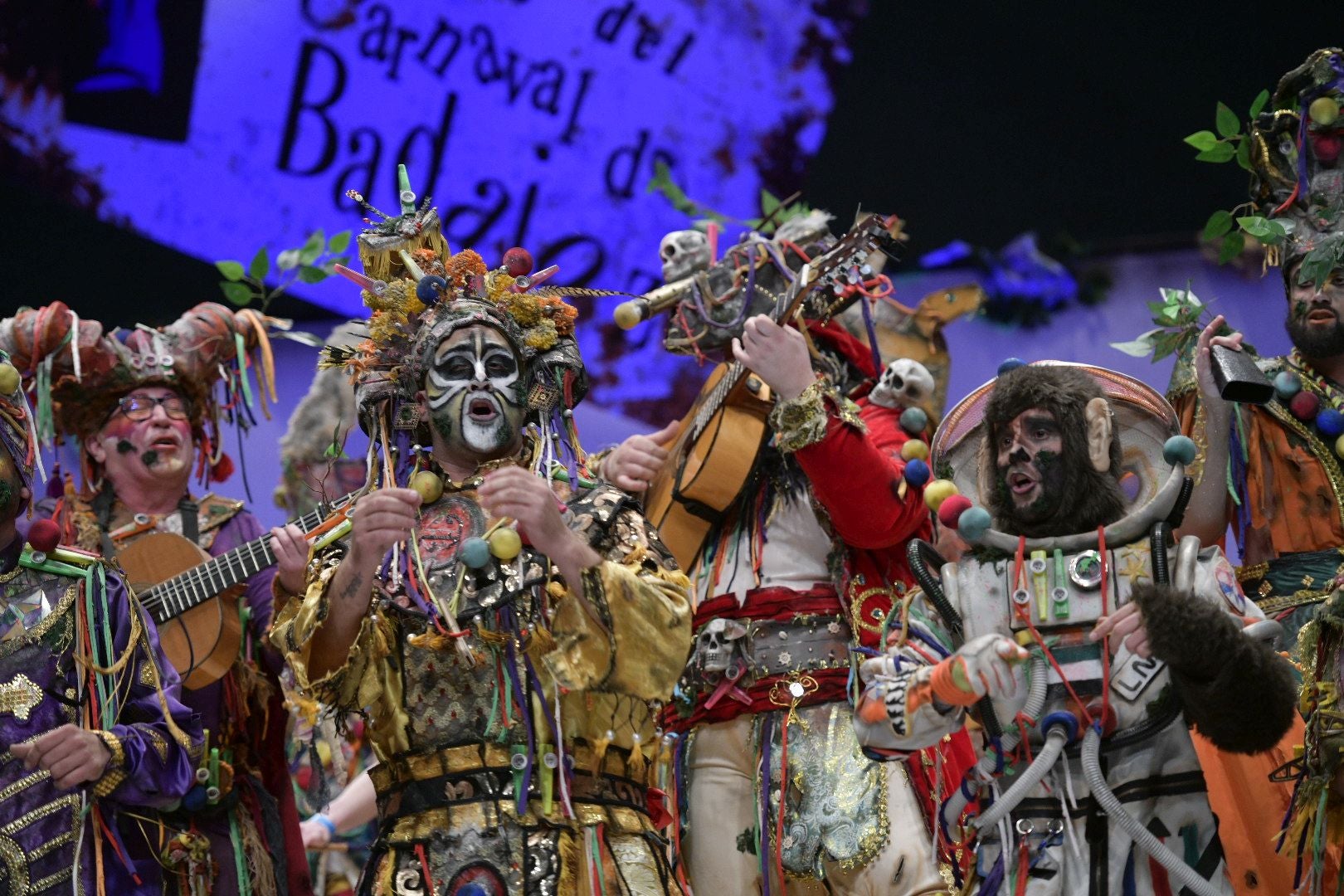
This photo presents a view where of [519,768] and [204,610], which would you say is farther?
[204,610]

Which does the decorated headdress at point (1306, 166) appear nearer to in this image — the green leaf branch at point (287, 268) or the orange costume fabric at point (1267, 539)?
the orange costume fabric at point (1267, 539)

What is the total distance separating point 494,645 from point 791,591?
114cm

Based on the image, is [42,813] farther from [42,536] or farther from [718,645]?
[718,645]

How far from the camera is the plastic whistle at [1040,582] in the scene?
12.6 ft

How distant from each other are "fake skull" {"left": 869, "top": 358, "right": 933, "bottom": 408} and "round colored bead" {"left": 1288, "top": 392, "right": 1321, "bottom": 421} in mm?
1119

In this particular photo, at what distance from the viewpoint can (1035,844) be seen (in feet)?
12.3

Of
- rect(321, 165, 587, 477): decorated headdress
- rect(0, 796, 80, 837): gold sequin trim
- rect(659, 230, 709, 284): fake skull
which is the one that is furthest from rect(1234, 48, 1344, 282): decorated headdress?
rect(0, 796, 80, 837): gold sequin trim

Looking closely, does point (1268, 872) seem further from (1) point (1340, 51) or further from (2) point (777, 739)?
(1) point (1340, 51)

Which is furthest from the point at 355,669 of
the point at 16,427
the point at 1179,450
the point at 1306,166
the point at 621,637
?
the point at 1306,166

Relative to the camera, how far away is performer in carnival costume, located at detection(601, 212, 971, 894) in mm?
4555

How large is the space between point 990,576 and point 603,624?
2.48 ft

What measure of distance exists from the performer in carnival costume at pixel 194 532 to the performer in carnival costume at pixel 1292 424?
2223 mm

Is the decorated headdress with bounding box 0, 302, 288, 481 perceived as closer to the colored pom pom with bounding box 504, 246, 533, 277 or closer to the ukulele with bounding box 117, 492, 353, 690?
the ukulele with bounding box 117, 492, 353, 690

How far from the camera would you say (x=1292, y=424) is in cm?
475
